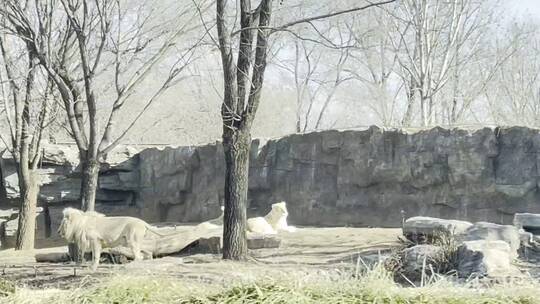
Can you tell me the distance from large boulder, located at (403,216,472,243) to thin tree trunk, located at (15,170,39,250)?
819cm

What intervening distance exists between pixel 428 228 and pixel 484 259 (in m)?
2.43

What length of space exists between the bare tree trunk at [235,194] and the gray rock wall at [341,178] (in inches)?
403

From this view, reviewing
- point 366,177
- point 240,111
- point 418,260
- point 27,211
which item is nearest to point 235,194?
point 240,111

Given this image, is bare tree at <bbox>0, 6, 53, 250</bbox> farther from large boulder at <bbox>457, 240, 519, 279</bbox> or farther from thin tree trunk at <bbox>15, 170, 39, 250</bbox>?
large boulder at <bbox>457, 240, 519, 279</bbox>

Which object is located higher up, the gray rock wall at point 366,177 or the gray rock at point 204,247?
the gray rock wall at point 366,177

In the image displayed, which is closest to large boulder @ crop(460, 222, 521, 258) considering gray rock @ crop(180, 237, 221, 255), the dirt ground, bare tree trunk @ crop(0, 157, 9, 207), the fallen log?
the dirt ground

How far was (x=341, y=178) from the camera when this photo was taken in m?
21.2

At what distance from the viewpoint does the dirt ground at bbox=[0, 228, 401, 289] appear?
8.63m

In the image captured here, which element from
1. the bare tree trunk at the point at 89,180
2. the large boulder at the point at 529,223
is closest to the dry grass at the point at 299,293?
the large boulder at the point at 529,223

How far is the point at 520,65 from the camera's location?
3788cm

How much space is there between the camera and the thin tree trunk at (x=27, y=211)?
15.3 meters

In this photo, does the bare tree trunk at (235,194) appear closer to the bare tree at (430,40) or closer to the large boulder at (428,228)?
the large boulder at (428,228)

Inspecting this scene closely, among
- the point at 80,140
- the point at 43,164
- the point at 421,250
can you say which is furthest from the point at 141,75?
the point at 43,164

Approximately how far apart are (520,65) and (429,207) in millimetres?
20765
